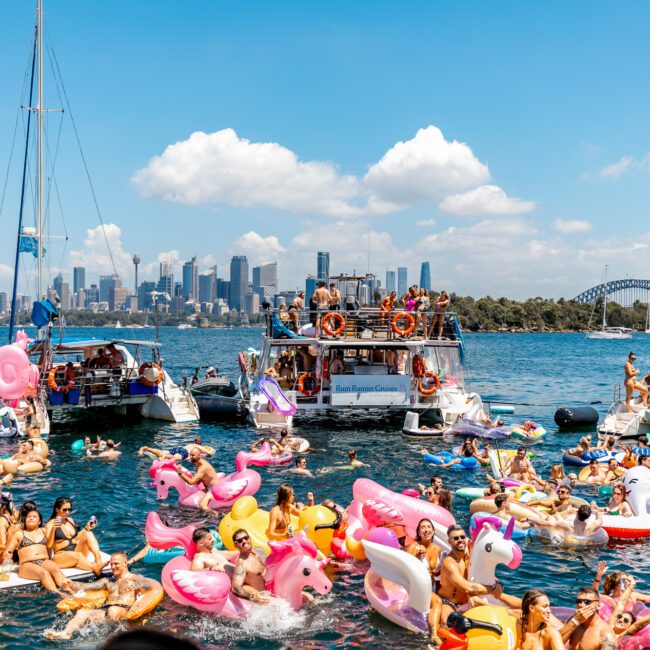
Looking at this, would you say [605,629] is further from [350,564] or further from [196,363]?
[196,363]

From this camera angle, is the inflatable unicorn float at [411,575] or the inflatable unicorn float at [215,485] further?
the inflatable unicorn float at [215,485]

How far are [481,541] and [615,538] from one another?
612cm

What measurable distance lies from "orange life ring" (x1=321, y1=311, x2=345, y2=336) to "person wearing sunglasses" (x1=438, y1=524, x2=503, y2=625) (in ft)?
53.6

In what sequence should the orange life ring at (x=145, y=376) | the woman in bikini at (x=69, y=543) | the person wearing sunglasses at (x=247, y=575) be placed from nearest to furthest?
the person wearing sunglasses at (x=247, y=575), the woman in bikini at (x=69, y=543), the orange life ring at (x=145, y=376)

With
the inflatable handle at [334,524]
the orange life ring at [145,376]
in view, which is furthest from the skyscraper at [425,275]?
the inflatable handle at [334,524]

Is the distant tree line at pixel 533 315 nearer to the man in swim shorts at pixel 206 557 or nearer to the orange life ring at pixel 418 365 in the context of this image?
the orange life ring at pixel 418 365

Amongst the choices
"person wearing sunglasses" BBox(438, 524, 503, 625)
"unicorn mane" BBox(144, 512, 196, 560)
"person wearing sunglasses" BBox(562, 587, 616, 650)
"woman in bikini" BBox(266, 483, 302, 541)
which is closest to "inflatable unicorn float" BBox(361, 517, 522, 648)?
"person wearing sunglasses" BBox(438, 524, 503, 625)

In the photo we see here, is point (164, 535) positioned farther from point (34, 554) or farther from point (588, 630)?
point (588, 630)

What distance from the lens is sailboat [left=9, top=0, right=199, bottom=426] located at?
26766mm

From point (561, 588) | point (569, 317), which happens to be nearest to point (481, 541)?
point (561, 588)

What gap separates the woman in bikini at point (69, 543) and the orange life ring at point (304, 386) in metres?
14.7

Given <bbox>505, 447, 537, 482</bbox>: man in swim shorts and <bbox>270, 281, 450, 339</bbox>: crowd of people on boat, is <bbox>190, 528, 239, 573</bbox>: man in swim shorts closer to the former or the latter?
<bbox>505, 447, 537, 482</bbox>: man in swim shorts

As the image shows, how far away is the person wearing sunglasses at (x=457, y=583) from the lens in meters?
9.93

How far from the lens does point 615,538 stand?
14562 millimetres
